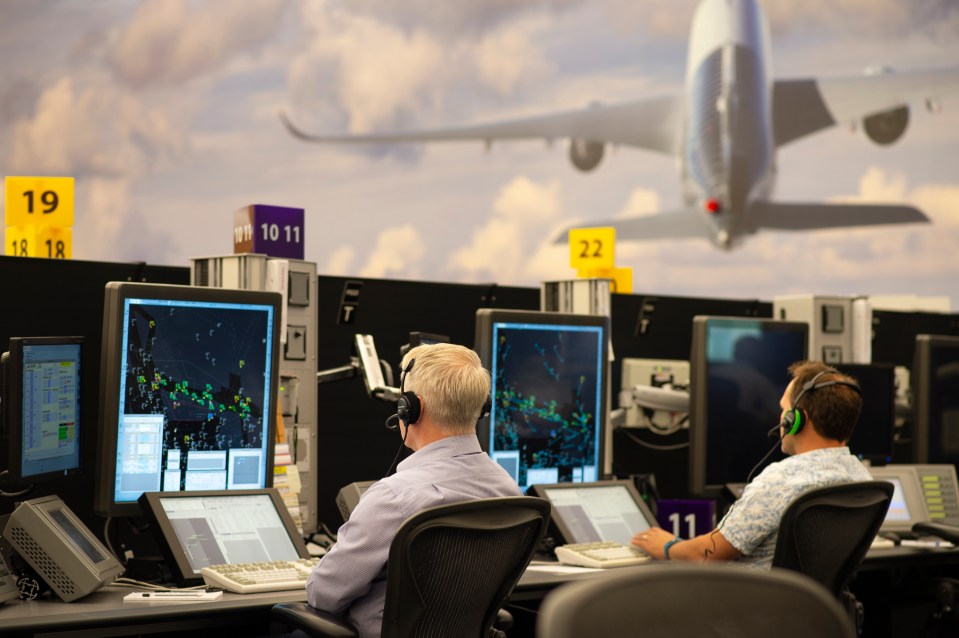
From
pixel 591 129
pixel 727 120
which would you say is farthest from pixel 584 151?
pixel 727 120

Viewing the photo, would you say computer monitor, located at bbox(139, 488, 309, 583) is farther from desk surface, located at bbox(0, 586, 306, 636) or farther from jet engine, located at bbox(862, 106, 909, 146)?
jet engine, located at bbox(862, 106, 909, 146)

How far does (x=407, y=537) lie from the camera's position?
1914mm

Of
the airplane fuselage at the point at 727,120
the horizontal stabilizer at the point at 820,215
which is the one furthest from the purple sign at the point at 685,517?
the horizontal stabilizer at the point at 820,215

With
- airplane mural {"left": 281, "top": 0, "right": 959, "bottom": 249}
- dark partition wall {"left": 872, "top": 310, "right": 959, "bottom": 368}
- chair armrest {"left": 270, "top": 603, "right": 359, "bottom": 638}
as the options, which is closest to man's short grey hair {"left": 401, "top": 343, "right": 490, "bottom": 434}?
chair armrest {"left": 270, "top": 603, "right": 359, "bottom": 638}

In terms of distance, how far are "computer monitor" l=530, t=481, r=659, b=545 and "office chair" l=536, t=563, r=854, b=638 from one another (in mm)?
1987

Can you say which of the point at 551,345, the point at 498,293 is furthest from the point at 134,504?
the point at 498,293

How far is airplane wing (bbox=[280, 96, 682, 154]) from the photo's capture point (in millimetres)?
8289

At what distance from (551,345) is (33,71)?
5583 mm

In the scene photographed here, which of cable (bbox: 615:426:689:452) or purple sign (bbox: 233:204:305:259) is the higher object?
purple sign (bbox: 233:204:305:259)

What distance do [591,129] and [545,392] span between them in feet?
18.4

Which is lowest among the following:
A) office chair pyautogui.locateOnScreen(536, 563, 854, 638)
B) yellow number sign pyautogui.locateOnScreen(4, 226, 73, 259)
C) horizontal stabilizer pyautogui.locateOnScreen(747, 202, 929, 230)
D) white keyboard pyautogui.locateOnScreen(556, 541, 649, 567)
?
white keyboard pyautogui.locateOnScreen(556, 541, 649, 567)

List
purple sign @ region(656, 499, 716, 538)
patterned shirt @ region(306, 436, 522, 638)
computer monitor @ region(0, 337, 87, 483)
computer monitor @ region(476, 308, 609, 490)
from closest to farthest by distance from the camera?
patterned shirt @ region(306, 436, 522, 638) < computer monitor @ region(0, 337, 87, 483) < computer monitor @ region(476, 308, 609, 490) < purple sign @ region(656, 499, 716, 538)

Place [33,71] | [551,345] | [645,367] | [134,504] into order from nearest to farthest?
[134,504] < [551,345] < [645,367] < [33,71]

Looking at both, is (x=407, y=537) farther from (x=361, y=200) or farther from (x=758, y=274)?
(x=758, y=274)
